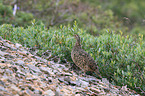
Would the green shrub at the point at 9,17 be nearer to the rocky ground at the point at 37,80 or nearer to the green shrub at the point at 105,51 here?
the green shrub at the point at 105,51

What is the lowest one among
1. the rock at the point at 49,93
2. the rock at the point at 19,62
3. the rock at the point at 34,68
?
the rock at the point at 49,93

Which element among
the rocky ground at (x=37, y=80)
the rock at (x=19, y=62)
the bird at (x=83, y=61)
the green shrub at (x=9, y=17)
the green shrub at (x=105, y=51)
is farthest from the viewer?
the green shrub at (x=9, y=17)

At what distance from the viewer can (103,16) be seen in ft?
49.2

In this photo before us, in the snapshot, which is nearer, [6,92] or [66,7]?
[6,92]

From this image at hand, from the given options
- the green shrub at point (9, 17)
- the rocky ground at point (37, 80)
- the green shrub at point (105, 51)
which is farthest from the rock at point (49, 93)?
the green shrub at point (9, 17)

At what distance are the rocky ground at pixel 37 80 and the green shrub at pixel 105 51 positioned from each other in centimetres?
46

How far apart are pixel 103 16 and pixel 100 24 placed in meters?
0.73

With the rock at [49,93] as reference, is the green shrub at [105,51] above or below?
above

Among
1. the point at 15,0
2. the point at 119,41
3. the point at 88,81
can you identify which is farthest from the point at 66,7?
the point at 88,81

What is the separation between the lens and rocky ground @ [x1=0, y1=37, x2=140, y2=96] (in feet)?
11.4

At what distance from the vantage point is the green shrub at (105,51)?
5.37 meters

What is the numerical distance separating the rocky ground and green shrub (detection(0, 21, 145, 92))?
1.50 feet

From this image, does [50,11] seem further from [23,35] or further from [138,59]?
[138,59]

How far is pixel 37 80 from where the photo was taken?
384cm
